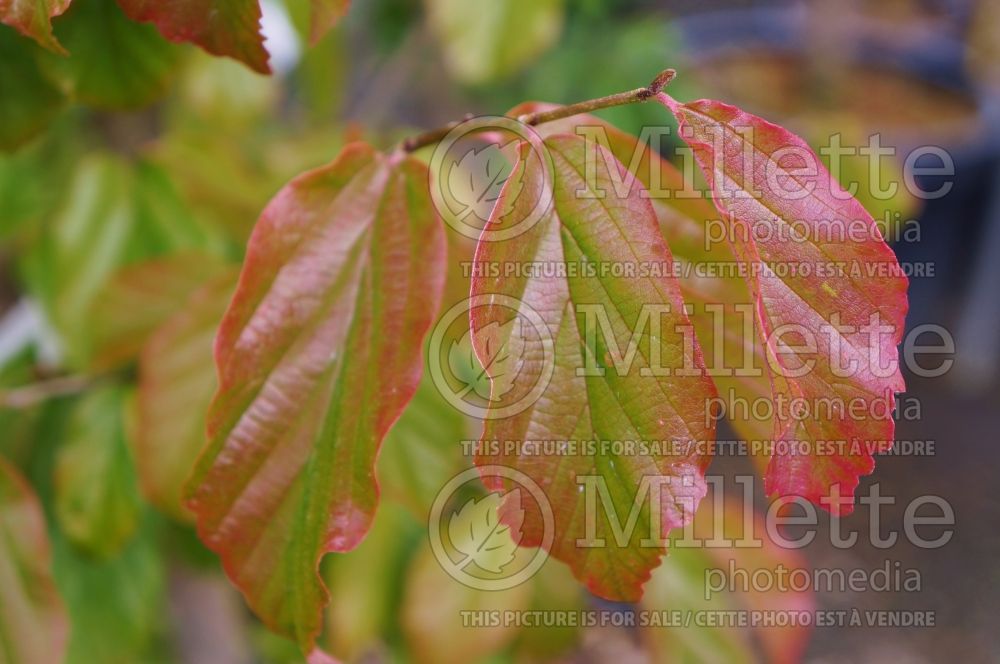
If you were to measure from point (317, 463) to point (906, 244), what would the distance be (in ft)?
5.78

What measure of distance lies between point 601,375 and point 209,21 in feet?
0.63

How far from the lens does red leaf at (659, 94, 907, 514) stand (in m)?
0.31

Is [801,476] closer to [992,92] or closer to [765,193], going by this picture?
[765,193]

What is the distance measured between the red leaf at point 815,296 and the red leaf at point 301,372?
127 mm

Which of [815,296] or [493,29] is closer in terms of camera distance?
[815,296]

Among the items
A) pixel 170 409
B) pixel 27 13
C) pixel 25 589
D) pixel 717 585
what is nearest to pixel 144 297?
pixel 170 409

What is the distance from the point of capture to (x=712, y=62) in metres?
2.18

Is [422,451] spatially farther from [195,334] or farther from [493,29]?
[493,29]

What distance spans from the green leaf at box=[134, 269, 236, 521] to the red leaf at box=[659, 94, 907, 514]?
12.6 inches

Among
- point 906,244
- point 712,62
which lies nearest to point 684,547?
point 906,244

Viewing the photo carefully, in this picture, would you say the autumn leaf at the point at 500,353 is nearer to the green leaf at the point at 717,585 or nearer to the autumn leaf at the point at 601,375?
the autumn leaf at the point at 601,375

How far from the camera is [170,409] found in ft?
1.78


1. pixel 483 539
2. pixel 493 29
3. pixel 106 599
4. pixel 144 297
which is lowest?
pixel 106 599

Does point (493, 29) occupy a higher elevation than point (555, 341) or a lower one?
higher
